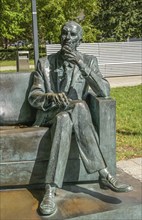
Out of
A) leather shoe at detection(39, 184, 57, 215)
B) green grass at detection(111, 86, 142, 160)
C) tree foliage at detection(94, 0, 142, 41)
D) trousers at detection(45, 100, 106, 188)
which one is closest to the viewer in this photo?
leather shoe at detection(39, 184, 57, 215)

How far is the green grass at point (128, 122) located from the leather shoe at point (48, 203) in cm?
230

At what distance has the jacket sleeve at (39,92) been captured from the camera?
368cm

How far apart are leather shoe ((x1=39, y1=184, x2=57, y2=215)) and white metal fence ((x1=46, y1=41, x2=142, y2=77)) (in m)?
11.7

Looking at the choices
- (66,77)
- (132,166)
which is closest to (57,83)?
(66,77)

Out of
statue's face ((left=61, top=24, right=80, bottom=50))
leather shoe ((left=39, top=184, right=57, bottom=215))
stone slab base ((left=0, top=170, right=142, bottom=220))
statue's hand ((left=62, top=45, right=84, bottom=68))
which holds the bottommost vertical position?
stone slab base ((left=0, top=170, right=142, bottom=220))

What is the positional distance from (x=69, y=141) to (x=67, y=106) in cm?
31

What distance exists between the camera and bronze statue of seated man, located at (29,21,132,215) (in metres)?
3.38

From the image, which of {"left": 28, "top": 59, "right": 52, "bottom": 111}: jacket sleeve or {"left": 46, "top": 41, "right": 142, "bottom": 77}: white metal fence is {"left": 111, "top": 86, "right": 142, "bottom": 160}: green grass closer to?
{"left": 28, "top": 59, "right": 52, "bottom": 111}: jacket sleeve

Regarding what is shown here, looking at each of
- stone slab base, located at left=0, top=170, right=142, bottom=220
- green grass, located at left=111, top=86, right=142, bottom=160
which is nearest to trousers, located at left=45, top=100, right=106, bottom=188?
stone slab base, located at left=0, top=170, right=142, bottom=220

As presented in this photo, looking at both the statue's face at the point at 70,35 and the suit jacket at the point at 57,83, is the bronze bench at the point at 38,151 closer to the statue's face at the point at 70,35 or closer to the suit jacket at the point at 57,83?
the suit jacket at the point at 57,83

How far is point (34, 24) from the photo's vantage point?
7875 mm

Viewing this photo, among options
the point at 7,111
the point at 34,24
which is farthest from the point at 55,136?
the point at 34,24

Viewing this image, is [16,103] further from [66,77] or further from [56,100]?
[56,100]

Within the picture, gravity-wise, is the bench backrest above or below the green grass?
above
